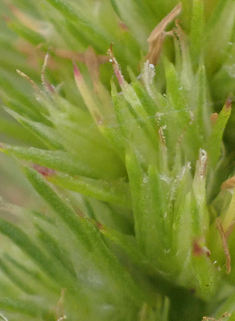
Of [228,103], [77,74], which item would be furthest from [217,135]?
[77,74]

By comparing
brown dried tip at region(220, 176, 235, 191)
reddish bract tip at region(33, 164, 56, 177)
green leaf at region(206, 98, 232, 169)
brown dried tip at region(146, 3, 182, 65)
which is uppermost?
brown dried tip at region(146, 3, 182, 65)

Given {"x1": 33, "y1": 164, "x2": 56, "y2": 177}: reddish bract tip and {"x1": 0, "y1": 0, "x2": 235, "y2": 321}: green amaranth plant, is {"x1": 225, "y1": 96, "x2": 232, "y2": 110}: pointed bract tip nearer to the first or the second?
{"x1": 0, "y1": 0, "x2": 235, "y2": 321}: green amaranth plant

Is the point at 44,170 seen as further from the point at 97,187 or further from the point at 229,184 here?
the point at 229,184

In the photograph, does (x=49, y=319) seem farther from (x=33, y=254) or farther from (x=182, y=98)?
(x=182, y=98)

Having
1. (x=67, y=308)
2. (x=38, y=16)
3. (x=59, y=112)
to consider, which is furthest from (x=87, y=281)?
(x=38, y=16)

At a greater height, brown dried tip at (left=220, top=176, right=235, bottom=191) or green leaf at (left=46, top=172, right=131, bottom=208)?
green leaf at (left=46, top=172, right=131, bottom=208)

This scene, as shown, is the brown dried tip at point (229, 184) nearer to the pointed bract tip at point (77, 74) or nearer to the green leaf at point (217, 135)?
the green leaf at point (217, 135)

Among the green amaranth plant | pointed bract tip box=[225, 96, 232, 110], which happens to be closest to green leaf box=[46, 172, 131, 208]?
the green amaranth plant
